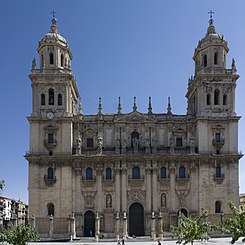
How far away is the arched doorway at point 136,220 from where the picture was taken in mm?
55656

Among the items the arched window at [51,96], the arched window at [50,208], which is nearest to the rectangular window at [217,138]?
the arched window at [51,96]

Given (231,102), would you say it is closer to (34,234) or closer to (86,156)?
(86,156)

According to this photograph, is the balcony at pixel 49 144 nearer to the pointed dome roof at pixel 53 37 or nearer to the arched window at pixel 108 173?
the arched window at pixel 108 173

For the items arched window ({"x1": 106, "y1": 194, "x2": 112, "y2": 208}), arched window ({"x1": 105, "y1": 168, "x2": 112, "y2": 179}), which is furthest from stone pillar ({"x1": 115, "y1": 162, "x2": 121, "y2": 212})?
arched window ({"x1": 105, "y1": 168, "x2": 112, "y2": 179})

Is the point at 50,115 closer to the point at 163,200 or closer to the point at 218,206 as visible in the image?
the point at 163,200

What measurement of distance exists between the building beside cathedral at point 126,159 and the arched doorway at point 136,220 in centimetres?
12

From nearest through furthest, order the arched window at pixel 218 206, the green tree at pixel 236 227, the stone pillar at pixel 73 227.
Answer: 1. the green tree at pixel 236 227
2. the stone pillar at pixel 73 227
3. the arched window at pixel 218 206

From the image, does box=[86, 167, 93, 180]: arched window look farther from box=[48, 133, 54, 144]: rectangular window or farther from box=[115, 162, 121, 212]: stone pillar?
box=[48, 133, 54, 144]: rectangular window

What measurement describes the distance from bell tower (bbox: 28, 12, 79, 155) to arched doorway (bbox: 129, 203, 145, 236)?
400 inches

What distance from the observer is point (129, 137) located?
57062 millimetres

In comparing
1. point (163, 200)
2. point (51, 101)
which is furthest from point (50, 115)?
point (163, 200)

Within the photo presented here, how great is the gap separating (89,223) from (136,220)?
217 inches

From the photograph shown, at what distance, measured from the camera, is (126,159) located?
5575 centimetres

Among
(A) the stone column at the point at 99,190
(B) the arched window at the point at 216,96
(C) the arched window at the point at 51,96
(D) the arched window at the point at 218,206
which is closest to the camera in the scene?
(D) the arched window at the point at 218,206
